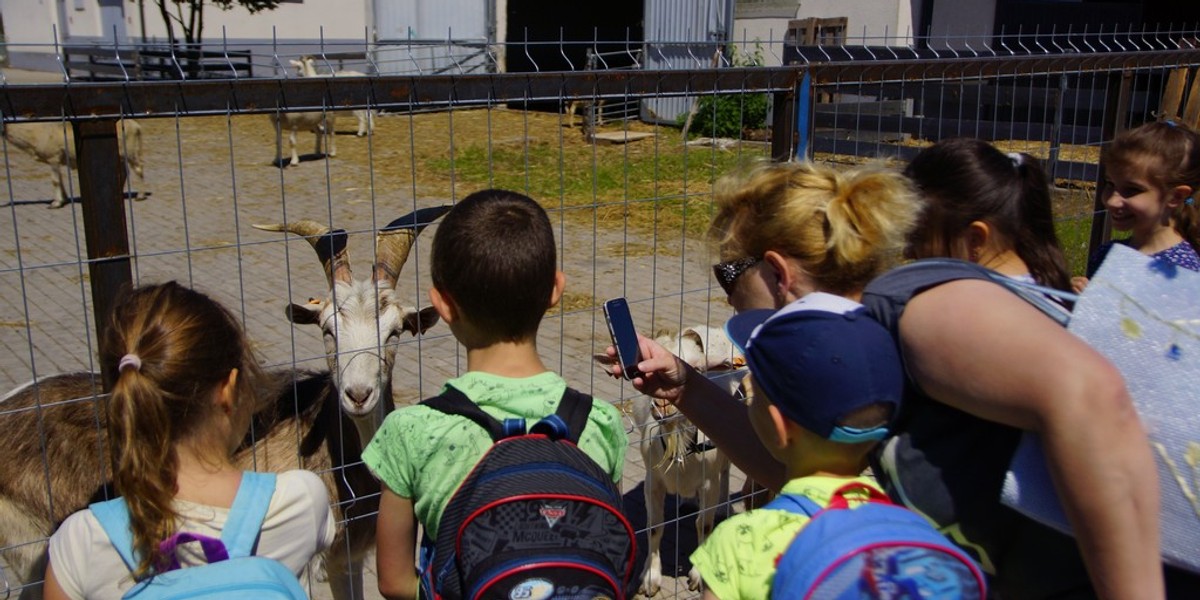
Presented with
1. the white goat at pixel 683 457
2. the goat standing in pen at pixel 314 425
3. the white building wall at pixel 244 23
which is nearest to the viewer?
the goat standing in pen at pixel 314 425

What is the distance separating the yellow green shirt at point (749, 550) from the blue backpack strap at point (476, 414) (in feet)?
1.41

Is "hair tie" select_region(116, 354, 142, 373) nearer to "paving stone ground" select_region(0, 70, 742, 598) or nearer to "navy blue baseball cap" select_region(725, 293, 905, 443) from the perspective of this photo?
"navy blue baseball cap" select_region(725, 293, 905, 443)

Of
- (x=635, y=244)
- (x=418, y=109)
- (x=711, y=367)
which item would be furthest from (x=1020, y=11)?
(x=418, y=109)

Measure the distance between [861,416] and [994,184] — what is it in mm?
743

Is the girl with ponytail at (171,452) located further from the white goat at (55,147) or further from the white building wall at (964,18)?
the white building wall at (964,18)

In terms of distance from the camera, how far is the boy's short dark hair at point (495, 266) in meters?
1.95

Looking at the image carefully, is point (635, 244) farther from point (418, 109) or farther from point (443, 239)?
point (443, 239)

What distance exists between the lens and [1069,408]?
57.9 inches

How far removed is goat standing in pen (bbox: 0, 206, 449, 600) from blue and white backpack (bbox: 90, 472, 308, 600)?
1.11m

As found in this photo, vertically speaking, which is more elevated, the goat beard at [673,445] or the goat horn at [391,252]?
the goat horn at [391,252]

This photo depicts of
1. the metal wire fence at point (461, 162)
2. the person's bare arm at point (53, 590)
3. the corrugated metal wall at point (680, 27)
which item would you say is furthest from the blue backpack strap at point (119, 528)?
A: the corrugated metal wall at point (680, 27)

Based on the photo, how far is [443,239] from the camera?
1.99m

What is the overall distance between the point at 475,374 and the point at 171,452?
580 mm

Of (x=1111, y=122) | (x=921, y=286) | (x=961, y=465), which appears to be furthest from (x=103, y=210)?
(x=1111, y=122)
